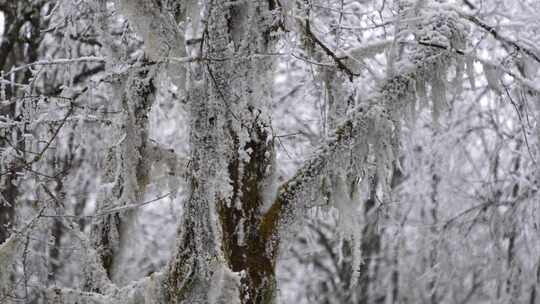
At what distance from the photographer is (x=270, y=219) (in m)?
2.57

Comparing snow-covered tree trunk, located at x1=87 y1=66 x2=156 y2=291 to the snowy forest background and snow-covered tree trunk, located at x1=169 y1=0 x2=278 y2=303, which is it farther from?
snow-covered tree trunk, located at x1=169 y1=0 x2=278 y2=303

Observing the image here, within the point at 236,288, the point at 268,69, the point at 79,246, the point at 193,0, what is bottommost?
the point at 236,288

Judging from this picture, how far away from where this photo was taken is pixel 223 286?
2340 mm

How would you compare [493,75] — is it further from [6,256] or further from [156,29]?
[6,256]

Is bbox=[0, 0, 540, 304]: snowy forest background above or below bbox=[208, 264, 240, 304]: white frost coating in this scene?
above

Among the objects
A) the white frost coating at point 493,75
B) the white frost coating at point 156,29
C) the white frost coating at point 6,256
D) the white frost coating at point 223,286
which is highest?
the white frost coating at point 493,75

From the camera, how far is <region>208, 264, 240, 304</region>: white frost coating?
7.65 feet

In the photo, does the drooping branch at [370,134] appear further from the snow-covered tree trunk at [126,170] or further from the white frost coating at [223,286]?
the snow-covered tree trunk at [126,170]

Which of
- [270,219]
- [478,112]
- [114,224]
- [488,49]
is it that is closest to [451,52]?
[270,219]

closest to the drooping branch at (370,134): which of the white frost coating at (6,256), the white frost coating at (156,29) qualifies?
the white frost coating at (156,29)

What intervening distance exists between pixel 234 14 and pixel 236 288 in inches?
40.1

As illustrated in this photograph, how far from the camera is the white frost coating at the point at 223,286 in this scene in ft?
7.65

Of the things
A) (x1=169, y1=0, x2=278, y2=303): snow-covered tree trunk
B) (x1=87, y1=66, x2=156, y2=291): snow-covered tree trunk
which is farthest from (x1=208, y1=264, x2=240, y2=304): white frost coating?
(x1=87, y1=66, x2=156, y2=291): snow-covered tree trunk

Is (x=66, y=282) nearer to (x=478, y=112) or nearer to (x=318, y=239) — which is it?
(x=318, y=239)
